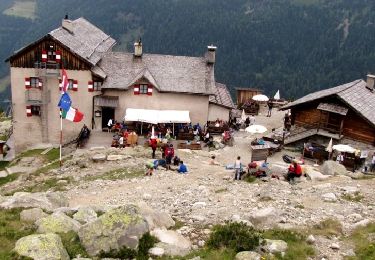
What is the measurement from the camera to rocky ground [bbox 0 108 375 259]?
17.1 m

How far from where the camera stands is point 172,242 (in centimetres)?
1459

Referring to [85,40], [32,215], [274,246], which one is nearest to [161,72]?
[85,40]

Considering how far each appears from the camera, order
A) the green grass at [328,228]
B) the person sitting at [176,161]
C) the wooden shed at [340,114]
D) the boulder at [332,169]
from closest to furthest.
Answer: the green grass at [328,228] < the boulder at [332,169] < the person sitting at [176,161] < the wooden shed at [340,114]

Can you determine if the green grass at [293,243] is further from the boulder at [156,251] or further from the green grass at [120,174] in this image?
the green grass at [120,174]

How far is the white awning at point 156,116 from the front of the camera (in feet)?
127

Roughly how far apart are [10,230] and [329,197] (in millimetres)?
13189

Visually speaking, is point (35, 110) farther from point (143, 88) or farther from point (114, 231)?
point (114, 231)

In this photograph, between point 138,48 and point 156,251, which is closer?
point 156,251

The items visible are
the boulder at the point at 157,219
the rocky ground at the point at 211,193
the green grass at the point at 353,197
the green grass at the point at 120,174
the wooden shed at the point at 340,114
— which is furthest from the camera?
the wooden shed at the point at 340,114

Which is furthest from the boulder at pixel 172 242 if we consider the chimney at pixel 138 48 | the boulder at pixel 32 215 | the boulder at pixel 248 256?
the chimney at pixel 138 48

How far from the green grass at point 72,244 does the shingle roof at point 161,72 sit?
26309mm

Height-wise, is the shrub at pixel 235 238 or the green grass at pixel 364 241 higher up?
the shrub at pixel 235 238

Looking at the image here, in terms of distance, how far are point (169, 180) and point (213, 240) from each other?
11.2 meters

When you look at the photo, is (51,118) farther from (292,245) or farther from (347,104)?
(292,245)
